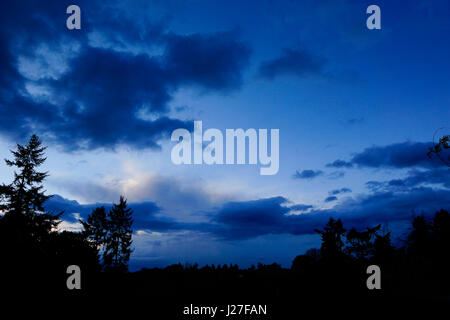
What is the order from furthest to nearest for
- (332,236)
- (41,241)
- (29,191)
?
1. (29,191)
2. (41,241)
3. (332,236)

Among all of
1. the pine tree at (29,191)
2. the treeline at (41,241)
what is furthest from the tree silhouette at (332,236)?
the pine tree at (29,191)

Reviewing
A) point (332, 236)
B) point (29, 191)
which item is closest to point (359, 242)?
point (332, 236)

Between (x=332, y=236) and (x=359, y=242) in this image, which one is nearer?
(x=332, y=236)

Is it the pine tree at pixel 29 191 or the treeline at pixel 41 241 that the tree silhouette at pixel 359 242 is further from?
the pine tree at pixel 29 191

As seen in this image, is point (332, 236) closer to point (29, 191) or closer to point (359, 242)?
point (359, 242)

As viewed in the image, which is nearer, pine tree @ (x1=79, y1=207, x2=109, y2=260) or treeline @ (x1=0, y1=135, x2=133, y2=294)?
treeline @ (x1=0, y1=135, x2=133, y2=294)

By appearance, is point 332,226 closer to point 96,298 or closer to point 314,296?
point 314,296

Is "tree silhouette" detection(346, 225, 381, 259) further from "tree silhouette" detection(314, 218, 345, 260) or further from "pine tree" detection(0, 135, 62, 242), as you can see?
"pine tree" detection(0, 135, 62, 242)

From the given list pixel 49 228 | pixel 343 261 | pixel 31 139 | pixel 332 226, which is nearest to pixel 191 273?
pixel 343 261

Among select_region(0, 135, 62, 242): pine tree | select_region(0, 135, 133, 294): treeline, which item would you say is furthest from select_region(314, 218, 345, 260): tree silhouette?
select_region(0, 135, 62, 242): pine tree
